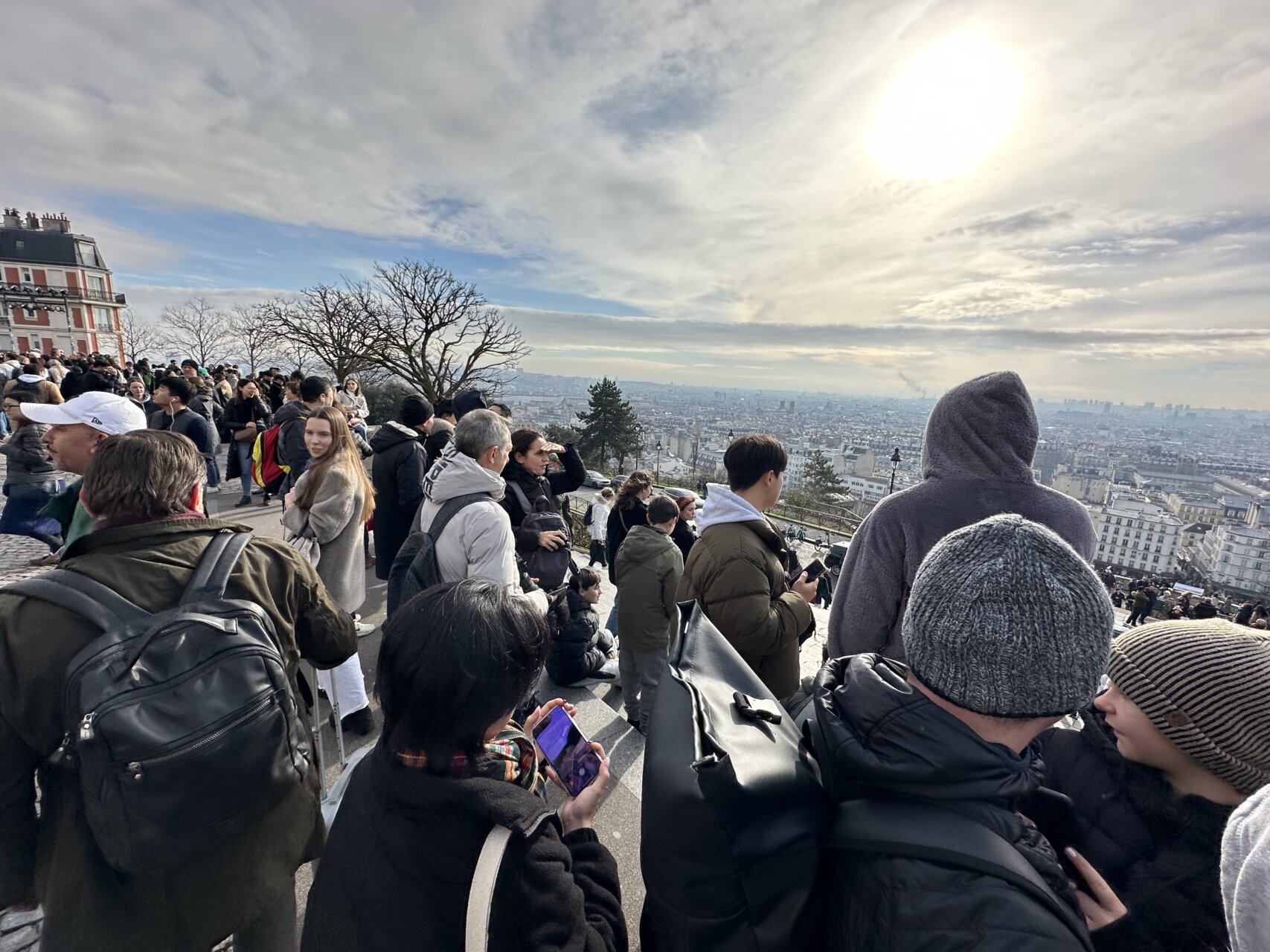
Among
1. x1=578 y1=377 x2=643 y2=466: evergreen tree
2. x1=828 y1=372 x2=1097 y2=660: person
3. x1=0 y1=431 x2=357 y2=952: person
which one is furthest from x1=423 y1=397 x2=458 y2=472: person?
x1=578 y1=377 x2=643 y2=466: evergreen tree

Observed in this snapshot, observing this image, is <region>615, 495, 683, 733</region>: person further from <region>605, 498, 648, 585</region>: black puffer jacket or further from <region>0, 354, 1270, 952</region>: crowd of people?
<region>0, 354, 1270, 952</region>: crowd of people

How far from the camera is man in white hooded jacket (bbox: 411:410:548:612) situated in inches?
116

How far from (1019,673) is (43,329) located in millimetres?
75596

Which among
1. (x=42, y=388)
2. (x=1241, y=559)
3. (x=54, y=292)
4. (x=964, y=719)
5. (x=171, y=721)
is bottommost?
(x=1241, y=559)

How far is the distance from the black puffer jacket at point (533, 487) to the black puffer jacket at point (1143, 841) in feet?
9.92

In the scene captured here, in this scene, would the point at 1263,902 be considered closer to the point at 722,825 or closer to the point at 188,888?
the point at 722,825

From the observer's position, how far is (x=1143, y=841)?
116 centimetres

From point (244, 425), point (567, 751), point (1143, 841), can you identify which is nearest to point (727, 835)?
point (567, 751)

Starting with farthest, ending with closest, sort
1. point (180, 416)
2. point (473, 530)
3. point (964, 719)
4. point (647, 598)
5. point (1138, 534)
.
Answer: point (1138, 534) < point (180, 416) < point (647, 598) < point (473, 530) < point (964, 719)

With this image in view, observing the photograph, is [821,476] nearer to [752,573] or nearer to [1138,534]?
[1138,534]

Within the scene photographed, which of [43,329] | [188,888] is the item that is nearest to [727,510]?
[188,888]

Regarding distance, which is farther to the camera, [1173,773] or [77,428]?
[77,428]

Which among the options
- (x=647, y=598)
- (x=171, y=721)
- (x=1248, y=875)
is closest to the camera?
(x=1248, y=875)

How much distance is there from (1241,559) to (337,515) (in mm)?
70811
